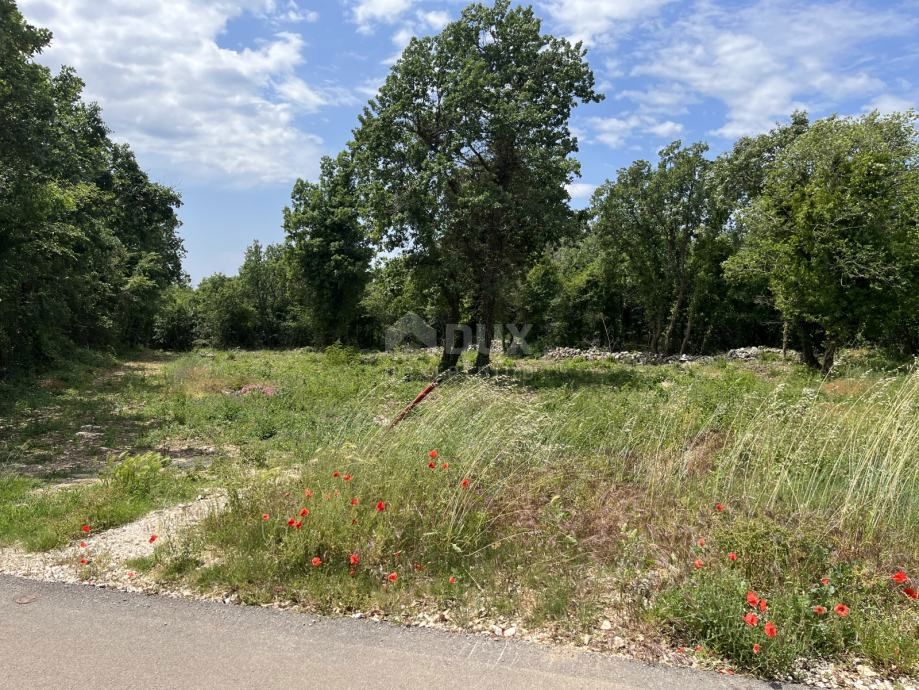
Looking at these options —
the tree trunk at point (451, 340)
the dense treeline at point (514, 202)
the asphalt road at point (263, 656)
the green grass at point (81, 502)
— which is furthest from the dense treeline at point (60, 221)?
the tree trunk at point (451, 340)

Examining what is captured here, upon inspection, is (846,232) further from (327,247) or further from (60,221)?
(327,247)

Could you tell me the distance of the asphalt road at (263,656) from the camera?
3008mm

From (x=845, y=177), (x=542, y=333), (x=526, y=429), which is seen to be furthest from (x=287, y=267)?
(x=526, y=429)

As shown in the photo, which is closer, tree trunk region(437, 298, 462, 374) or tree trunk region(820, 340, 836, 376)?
tree trunk region(820, 340, 836, 376)

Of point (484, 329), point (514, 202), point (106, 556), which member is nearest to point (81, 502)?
point (106, 556)

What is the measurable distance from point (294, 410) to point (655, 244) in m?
21.1

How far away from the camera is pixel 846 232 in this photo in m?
15.9

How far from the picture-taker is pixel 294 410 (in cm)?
1232

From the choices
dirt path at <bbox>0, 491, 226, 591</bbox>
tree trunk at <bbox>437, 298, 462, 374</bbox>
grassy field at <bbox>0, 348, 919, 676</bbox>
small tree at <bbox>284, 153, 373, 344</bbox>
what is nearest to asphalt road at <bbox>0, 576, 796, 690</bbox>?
grassy field at <bbox>0, 348, 919, 676</bbox>

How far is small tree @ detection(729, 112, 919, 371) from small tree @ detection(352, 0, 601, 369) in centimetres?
643

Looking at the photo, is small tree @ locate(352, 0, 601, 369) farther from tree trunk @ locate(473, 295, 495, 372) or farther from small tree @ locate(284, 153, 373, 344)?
small tree @ locate(284, 153, 373, 344)

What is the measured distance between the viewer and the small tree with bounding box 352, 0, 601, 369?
17.7m

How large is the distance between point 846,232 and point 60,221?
72.8 ft

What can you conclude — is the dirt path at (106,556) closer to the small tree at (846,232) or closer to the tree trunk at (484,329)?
the tree trunk at (484,329)
